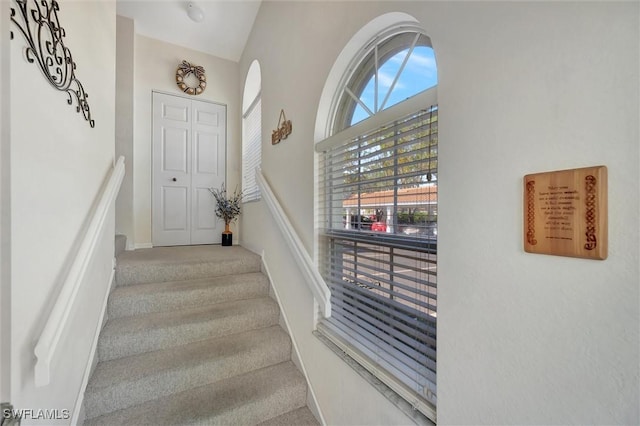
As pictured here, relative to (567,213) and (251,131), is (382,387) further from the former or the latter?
(251,131)

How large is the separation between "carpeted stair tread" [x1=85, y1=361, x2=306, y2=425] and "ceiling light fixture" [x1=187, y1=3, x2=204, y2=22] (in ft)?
11.0

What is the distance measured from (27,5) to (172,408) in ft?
6.05

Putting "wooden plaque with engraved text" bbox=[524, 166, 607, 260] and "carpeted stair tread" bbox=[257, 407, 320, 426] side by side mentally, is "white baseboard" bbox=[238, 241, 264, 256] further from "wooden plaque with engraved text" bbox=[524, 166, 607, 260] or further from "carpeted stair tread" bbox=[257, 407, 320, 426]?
"wooden plaque with engraved text" bbox=[524, 166, 607, 260]

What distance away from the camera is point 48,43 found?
94 centimetres

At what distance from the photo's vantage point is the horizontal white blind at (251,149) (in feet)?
9.96

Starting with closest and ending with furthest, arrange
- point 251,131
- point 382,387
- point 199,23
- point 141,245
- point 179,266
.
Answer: point 382,387, point 179,266, point 199,23, point 141,245, point 251,131

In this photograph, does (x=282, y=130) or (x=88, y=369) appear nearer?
(x=88, y=369)

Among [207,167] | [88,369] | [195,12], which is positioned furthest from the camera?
[207,167]

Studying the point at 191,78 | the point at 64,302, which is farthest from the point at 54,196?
the point at 191,78

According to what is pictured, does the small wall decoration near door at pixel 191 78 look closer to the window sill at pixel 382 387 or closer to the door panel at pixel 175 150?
the door panel at pixel 175 150

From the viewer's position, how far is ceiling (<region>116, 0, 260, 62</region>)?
8.98 feet

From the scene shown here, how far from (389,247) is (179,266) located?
187cm

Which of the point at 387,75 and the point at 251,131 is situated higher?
the point at 251,131

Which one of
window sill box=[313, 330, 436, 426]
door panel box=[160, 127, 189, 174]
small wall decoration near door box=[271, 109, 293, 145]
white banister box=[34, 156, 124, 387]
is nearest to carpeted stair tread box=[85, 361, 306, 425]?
window sill box=[313, 330, 436, 426]
